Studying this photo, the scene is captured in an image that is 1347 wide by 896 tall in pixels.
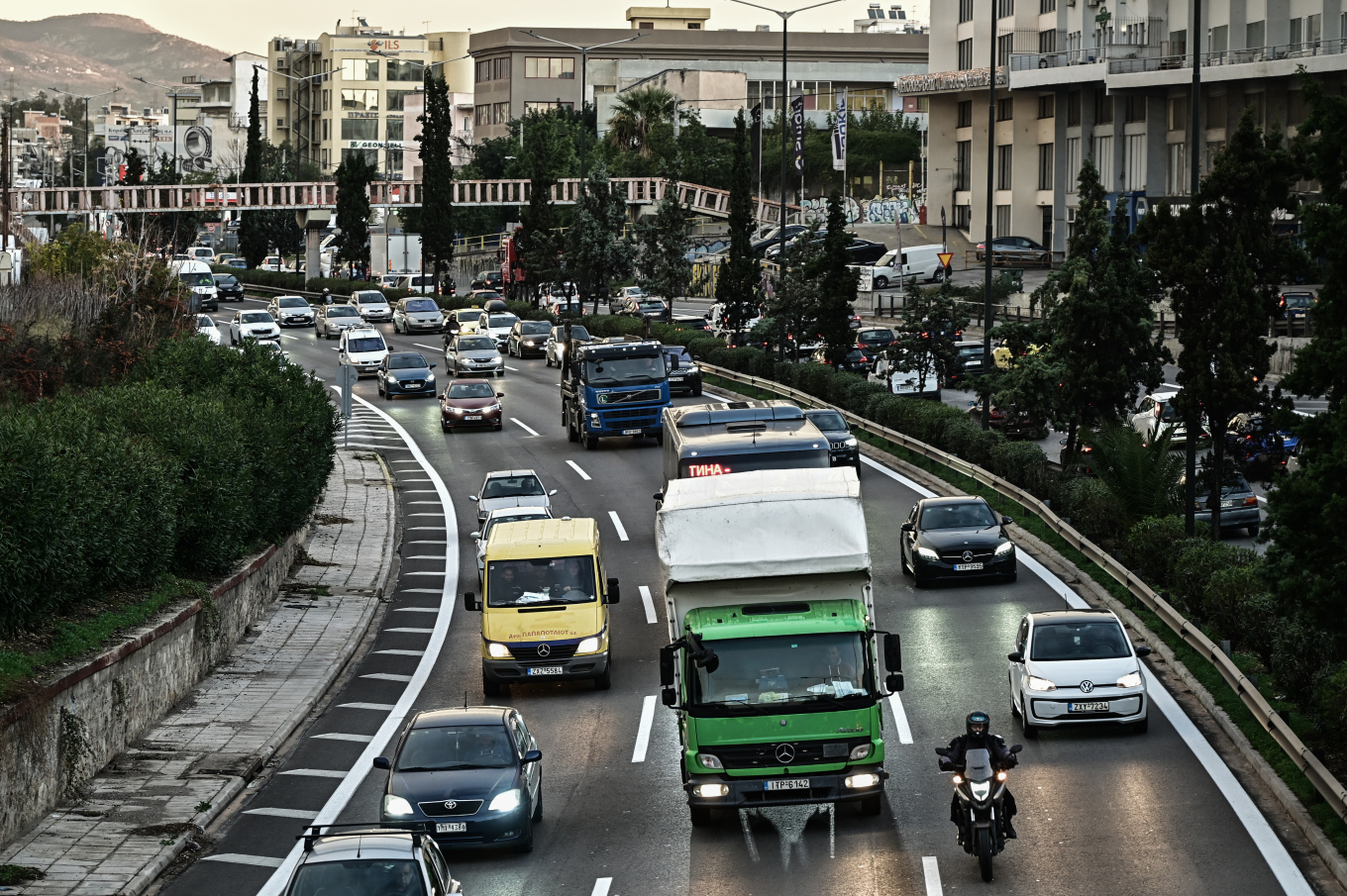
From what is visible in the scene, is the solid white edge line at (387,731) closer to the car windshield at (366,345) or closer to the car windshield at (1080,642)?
the car windshield at (1080,642)

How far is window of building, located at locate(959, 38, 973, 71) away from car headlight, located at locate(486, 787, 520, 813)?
99604mm

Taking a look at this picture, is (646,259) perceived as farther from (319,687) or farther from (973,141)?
(319,687)

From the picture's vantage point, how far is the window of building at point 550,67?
A: 590ft

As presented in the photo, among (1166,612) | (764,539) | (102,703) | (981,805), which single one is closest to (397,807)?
(764,539)

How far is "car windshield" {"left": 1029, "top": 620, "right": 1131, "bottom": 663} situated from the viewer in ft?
73.9

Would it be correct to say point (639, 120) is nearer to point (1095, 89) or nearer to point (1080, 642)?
point (1095, 89)

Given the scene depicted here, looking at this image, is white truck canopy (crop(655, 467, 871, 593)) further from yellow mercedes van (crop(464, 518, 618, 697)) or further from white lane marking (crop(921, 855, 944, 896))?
yellow mercedes van (crop(464, 518, 618, 697))

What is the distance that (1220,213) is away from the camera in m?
31.0

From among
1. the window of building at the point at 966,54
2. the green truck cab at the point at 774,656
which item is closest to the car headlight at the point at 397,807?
the green truck cab at the point at 774,656

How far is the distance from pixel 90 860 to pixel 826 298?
126 ft

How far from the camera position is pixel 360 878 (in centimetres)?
1420

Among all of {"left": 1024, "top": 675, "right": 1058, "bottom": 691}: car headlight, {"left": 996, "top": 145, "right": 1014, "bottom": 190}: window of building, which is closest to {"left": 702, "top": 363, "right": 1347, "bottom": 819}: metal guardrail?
{"left": 1024, "top": 675, "right": 1058, "bottom": 691}: car headlight

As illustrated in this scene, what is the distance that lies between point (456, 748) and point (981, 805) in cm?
564

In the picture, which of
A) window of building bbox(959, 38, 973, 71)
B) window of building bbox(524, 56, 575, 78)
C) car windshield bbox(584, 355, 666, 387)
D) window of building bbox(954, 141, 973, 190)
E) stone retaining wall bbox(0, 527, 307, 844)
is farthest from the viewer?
window of building bbox(524, 56, 575, 78)
